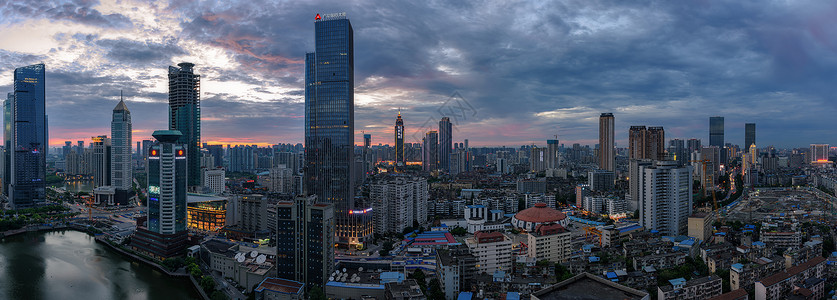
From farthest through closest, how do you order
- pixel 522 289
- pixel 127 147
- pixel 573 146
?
pixel 573 146 < pixel 127 147 < pixel 522 289

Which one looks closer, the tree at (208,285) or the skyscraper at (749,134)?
the tree at (208,285)

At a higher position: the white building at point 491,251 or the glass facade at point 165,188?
the glass facade at point 165,188

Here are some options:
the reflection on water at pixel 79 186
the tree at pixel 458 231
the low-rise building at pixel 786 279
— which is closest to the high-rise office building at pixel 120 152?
the reflection on water at pixel 79 186

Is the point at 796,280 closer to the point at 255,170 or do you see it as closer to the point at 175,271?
the point at 175,271

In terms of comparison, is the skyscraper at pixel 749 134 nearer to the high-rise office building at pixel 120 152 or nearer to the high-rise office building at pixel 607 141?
the high-rise office building at pixel 607 141

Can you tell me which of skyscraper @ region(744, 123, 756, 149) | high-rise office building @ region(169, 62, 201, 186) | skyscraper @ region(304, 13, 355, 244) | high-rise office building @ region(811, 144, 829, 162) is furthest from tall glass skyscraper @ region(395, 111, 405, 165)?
high-rise office building @ region(811, 144, 829, 162)


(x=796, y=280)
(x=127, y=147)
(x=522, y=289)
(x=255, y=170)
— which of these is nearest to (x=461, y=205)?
(x=522, y=289)

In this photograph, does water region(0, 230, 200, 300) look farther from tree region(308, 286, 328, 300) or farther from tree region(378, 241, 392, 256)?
tree region(378, 241, 392, 256)
